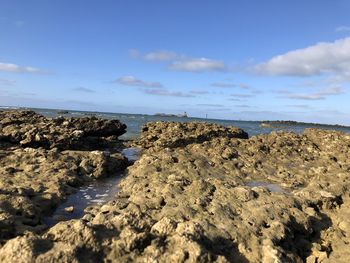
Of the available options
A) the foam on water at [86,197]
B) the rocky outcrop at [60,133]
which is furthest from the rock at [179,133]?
the foam on water at [86,197]

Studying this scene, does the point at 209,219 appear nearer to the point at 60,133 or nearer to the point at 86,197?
the point at 86,197

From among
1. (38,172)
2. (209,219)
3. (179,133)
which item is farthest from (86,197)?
(179,133)

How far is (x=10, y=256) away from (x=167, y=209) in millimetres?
4677

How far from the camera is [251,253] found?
863 centimetres

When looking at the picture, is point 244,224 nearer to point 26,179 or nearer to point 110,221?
point 110,221

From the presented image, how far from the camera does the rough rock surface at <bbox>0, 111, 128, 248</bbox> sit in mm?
10070

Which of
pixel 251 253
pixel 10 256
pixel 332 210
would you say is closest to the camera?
pixel 10 256

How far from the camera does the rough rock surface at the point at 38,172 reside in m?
10.1

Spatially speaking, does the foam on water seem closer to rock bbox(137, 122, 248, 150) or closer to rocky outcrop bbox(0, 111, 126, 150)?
rocky outcrop bbox(0, 111, 126, 150)

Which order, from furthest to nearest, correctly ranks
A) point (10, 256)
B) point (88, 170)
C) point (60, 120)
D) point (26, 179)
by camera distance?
point (60, 120)
point (88, 170)
point (26, 179)
point (10, 256)

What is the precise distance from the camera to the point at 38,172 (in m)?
14.8

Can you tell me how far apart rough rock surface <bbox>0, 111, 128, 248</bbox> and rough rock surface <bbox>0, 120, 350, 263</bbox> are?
4.60ft

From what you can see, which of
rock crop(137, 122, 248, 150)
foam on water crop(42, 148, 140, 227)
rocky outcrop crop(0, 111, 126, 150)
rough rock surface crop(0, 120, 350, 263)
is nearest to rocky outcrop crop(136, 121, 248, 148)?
rock crop(137, 122, 248, 150)

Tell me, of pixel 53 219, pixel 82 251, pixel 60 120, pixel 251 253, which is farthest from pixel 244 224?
pixel 60 120
